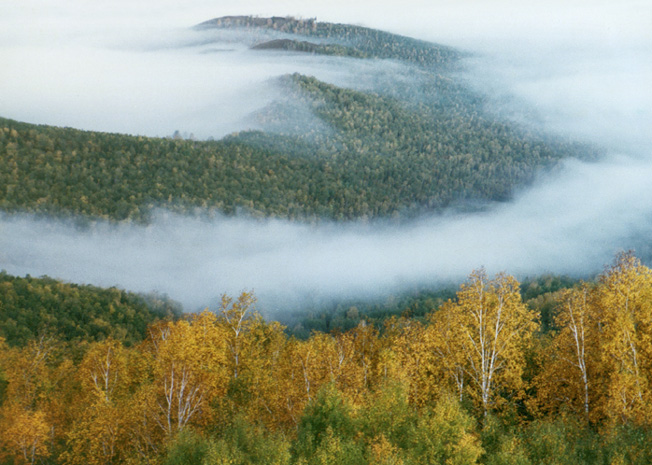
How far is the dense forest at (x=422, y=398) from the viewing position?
4719 centimetres

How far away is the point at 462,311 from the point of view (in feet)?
194

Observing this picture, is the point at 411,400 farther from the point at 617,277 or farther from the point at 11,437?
the point at 11,437

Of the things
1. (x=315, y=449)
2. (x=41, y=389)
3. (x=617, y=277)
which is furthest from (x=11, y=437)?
(x=617, y=277)

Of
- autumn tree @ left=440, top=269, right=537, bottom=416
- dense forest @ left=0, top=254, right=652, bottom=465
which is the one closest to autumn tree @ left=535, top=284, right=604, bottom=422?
dense forest @ left=0, top=254, right=652, bottom=465

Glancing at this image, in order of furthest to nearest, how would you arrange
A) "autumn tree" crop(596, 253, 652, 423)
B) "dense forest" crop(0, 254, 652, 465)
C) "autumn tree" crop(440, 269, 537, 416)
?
1. "autumn tree" crop(440, 269, 537, 416)
2. "autumn tree" crop(596, 253, 652, 423)
3. "dense forest" crop(0, 254, 652, 465)

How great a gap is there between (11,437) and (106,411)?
12.7 meters

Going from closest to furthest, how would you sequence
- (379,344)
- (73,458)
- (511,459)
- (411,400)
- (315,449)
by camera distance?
(511,459) < (315,449) < (411,400) < (73,458) < (379,344)

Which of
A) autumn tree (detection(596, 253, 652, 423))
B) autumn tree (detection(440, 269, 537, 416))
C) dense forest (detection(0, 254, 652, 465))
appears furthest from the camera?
autumn tree (detection(440, 269, 537, 416))

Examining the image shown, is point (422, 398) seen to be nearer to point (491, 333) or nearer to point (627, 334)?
point (491, 333)

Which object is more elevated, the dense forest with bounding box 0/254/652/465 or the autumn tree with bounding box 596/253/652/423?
the autumn tree with bounding box 596/253/652/423

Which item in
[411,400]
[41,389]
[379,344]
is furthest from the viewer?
[41,389]

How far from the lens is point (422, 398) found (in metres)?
57.1

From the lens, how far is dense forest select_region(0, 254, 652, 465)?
155 ft

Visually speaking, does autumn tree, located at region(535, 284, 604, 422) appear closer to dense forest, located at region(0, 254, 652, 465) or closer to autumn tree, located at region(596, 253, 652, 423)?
dense forest, located at region(0, 254, 652, 465)
